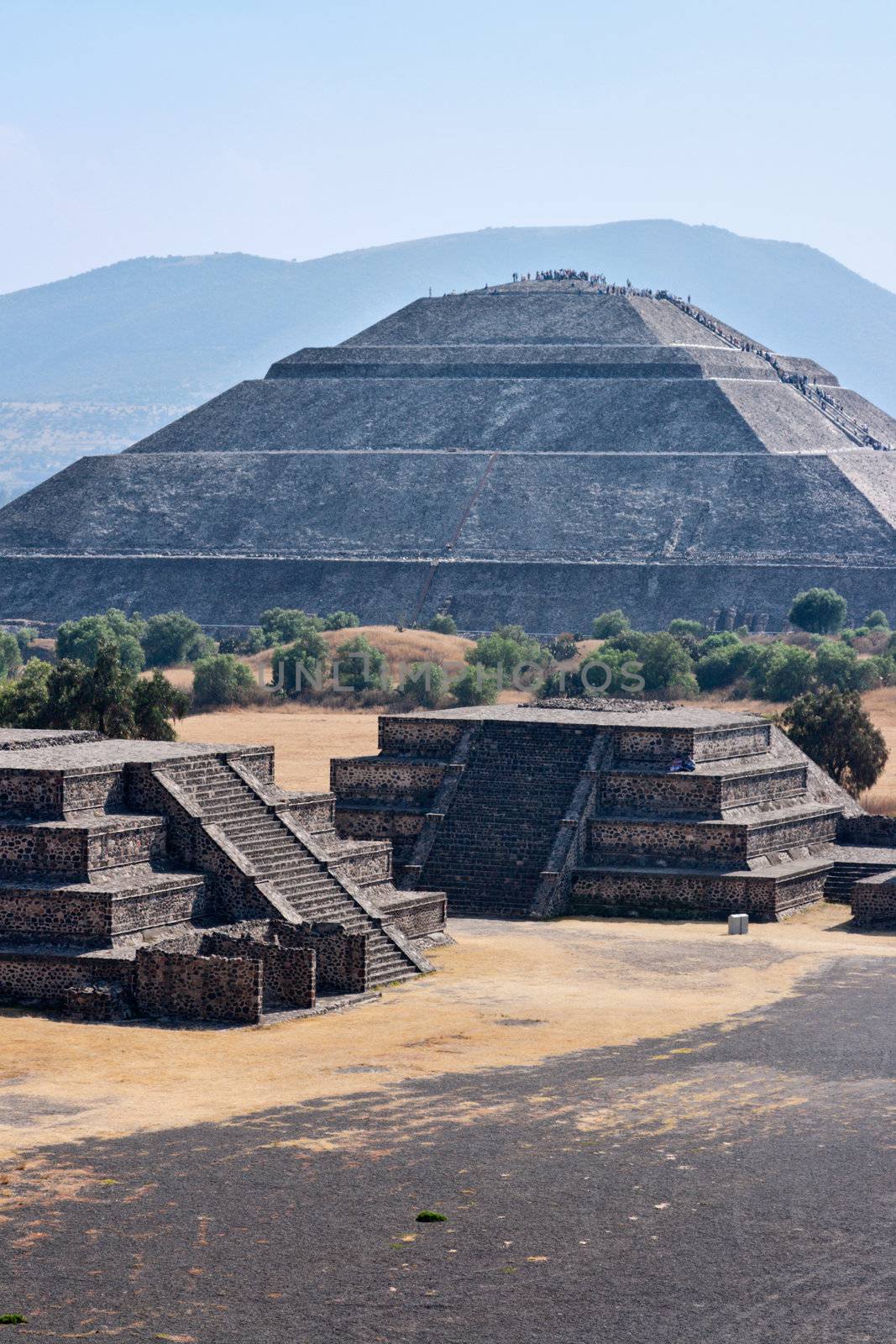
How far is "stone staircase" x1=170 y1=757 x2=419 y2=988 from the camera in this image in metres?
32.8

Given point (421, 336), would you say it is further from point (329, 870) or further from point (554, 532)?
point (329, 870)

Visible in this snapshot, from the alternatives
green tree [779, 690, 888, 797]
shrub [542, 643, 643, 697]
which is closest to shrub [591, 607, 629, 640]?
shrub [542, 643, 643, 697]

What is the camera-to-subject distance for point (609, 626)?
98.3 metres

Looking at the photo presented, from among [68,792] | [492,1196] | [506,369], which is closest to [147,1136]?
[492,1196]

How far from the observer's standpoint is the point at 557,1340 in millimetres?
17250

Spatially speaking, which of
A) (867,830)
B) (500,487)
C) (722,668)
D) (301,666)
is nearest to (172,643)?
(301,666)

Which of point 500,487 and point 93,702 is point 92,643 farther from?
point 500,487

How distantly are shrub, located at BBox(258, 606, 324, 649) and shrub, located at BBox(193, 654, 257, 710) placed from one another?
1401 centimetres

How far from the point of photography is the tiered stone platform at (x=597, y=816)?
Result: 39875 millimetres

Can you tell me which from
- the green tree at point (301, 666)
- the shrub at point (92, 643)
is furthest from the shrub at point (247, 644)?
the green tree at point (301, 666)

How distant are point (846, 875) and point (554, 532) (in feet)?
246

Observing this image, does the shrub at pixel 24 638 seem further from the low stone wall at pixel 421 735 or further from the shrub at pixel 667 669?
the low stone wall at pixel 421 735

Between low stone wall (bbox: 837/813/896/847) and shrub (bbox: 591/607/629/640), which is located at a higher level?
shrub (bbox: 591/607/629/640)

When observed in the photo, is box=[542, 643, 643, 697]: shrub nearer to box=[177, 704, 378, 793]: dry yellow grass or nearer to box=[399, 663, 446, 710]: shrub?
box=[399, 663, 446, 710]: shrub
